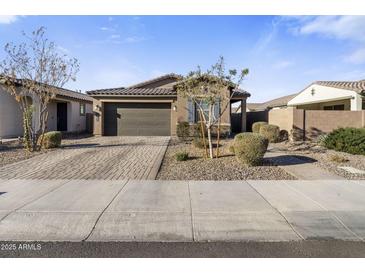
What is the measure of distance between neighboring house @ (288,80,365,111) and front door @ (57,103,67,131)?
2164 centimetres

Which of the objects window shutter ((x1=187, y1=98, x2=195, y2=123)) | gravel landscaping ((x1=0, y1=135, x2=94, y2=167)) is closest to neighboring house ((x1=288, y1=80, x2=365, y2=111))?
window shutter ((x1=187, y1=98, x2=195, y2=123))

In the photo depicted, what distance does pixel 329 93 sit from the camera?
23312 millimetres

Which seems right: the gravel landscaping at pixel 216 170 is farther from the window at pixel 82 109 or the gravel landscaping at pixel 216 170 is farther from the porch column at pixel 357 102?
the window at pixel 82 109

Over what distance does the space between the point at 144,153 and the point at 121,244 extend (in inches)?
325

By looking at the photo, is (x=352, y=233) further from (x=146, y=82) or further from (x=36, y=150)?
(x=146, y=82)

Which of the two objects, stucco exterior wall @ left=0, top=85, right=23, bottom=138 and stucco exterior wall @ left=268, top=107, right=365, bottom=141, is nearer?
stucco exterior wall @ left=268, top=107, right=365, bottom=141

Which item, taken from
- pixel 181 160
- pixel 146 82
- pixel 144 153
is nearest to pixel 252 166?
pixel 181 160

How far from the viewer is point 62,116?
24.2m

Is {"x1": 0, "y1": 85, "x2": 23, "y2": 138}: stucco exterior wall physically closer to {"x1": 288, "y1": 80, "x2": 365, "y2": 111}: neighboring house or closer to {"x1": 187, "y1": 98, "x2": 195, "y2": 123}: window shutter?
{"x1": 187, "y1": 98, "x2": 195, "y2": 123}: window shutter

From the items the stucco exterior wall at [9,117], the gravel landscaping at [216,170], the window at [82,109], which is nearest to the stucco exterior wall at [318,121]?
the gravel landscaping at [216,170]

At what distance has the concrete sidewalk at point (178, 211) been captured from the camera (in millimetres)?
4332

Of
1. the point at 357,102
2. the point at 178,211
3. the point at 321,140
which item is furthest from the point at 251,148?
the point at 357,102

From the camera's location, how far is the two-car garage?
20703 millimetres

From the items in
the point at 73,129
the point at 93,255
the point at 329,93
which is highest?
the point at 329,93
